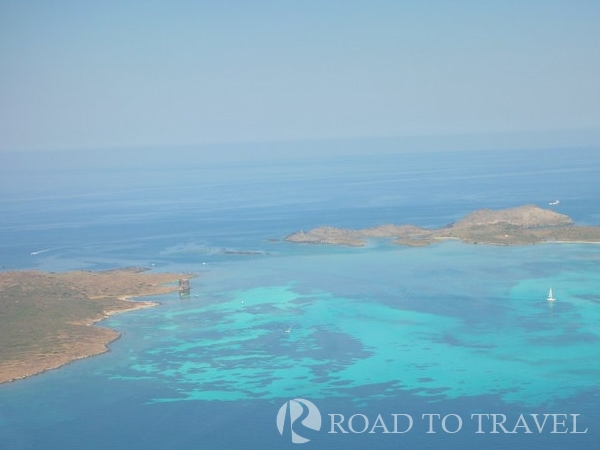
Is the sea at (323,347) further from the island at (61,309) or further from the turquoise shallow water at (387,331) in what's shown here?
the island at (61,309)

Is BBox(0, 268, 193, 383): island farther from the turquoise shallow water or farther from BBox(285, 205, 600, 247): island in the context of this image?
BBox(285, 205, 600, 247): island

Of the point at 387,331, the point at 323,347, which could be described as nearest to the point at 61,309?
the point at 323,347

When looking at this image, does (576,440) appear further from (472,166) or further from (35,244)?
(472,166)

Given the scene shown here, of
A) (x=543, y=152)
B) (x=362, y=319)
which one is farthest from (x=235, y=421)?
(x=543, y=152)

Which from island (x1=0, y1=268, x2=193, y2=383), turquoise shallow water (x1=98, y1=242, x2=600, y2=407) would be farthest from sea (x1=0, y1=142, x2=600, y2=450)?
island (x1=0, y1=268, x2=193, y2=383)

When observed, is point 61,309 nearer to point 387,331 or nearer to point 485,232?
point 387,331

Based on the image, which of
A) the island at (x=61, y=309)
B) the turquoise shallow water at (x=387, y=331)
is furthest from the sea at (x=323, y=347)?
the island at (x=61, y=309)

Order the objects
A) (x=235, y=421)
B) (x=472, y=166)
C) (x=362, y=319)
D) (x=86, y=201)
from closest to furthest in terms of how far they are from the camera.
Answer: (x=235, y=421), (x=362, y=319), (x=86, y=201), (x=472, y=166)
